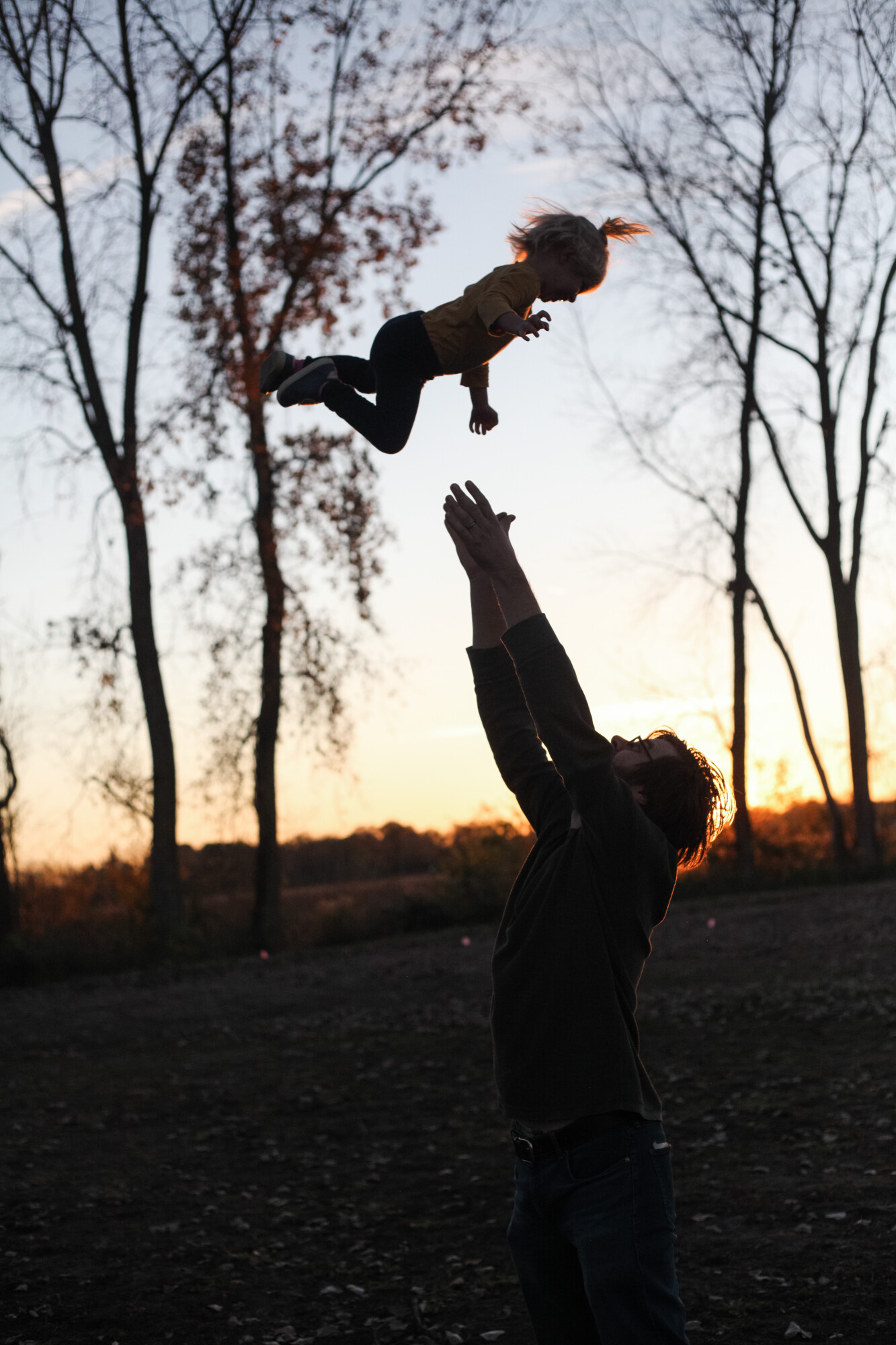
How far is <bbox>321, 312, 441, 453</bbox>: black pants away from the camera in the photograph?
339 centimetres

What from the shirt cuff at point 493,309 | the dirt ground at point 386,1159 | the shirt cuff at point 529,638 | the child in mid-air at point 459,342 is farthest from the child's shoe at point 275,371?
the dirt ground at point 386,1159

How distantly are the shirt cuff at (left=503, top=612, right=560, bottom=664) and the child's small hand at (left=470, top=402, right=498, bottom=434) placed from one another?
1144 mm

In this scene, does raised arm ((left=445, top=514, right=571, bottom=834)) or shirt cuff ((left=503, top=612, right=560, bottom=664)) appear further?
raised arm ((left=445, top=514, right=571, bottom=834))

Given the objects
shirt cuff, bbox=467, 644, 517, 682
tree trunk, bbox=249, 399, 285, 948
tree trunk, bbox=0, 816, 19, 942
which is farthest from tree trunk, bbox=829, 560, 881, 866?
shirt cuff, bbox=467, 644, 517, 682

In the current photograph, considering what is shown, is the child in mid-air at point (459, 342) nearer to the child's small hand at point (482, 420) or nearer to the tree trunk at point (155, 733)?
the child's small hand at point (482, 420)

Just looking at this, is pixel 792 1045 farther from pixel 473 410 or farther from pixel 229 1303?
pixel 473 410

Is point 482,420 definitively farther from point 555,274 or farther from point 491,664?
point 491,664

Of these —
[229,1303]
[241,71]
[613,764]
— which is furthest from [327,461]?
[613,764]

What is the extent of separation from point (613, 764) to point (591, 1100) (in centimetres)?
67

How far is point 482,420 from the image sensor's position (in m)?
3.42

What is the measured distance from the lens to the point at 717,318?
22.0 metres

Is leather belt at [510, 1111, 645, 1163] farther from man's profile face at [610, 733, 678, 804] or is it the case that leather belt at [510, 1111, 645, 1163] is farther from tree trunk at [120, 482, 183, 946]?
tree trunk at [120, 482, 183, 946]

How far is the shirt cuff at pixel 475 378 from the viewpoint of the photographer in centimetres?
349

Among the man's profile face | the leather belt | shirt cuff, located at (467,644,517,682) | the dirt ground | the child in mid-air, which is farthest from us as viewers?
the dirt ground
